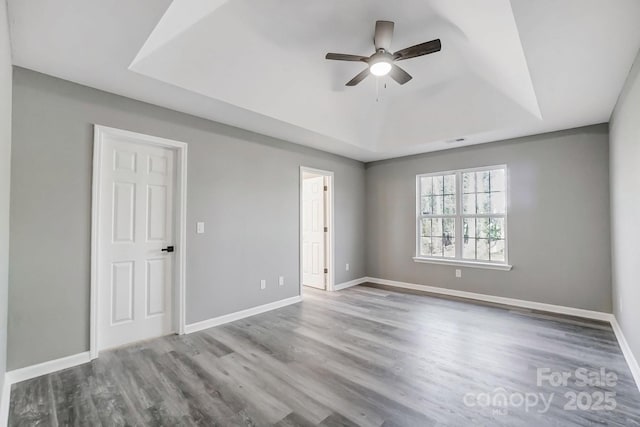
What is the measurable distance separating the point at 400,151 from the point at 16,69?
4727mm

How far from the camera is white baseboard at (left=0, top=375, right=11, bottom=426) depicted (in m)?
1.88

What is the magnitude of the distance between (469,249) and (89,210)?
5.09 m

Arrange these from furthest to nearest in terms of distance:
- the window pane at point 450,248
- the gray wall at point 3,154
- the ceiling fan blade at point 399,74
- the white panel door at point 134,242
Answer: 1. the window pane at point 450,248
2. the white panel door at point 134,242
3. the ceiling fan blade at point 399,74
4. the gray wall at point 3,154

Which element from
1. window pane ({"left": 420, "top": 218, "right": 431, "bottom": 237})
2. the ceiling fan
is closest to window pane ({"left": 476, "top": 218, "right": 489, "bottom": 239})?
window pane ({"left": 420, "top": 218, "right": 431, "bottom": 237})

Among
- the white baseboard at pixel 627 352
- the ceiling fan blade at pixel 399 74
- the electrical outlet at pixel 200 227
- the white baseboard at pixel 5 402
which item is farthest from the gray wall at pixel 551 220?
the white baseboard at pixel 5 402

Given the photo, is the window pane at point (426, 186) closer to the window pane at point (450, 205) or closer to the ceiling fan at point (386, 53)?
the window pane at point (450, 205)

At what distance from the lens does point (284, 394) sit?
7.21ft

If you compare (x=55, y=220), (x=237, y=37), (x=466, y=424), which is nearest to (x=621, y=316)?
(x=466, y=424)

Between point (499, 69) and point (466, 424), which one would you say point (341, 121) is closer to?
point (499, 69)

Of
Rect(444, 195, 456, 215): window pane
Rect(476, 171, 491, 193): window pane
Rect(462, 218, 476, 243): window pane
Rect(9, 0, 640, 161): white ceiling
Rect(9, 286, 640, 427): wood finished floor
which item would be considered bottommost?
Rect(9, 286, 640, 427): wood finished floor

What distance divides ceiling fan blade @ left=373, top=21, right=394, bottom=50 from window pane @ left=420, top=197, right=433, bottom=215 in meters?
3.29

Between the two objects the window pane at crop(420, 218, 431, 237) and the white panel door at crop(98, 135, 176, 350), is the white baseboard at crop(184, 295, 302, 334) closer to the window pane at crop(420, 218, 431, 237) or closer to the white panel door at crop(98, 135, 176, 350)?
the white panel door at crop(98, 135, 176, 350)

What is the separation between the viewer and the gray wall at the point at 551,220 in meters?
3.78

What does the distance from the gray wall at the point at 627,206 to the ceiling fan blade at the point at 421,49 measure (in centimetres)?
141
